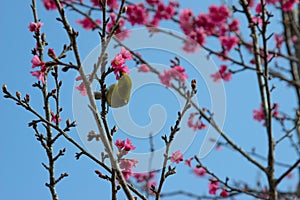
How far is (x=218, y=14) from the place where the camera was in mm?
5957

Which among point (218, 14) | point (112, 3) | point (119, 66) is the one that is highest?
point (218, 14)

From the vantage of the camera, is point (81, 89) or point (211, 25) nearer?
point (81, 89)

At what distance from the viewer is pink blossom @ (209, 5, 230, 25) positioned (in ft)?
19.4

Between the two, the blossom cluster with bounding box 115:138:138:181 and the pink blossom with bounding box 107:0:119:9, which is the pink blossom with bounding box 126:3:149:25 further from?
the blossom cluster with bounding box 115:138:138:181

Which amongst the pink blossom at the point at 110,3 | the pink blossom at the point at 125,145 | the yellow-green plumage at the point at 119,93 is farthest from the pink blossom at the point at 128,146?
the pink blossom at the point at 110,3

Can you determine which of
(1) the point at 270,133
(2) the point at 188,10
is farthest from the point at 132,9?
(1) the point at 270,133

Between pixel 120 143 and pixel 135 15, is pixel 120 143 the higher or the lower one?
the lower one

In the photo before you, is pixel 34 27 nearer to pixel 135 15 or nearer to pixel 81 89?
pixel 81 89

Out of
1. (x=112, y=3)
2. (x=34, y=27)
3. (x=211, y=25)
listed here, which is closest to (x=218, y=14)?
(x=211, y=25)

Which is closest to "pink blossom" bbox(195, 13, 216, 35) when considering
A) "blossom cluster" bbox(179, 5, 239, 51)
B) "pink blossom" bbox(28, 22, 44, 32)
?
"blossom cluster" bbox(179, 5, 239, 51)

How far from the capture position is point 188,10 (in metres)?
5.67

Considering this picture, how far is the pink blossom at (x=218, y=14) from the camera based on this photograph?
590cm

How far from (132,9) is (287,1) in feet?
6.62

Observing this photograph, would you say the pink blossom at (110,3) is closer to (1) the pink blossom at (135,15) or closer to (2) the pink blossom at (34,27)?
(1) the pink blossom at (135,15)
